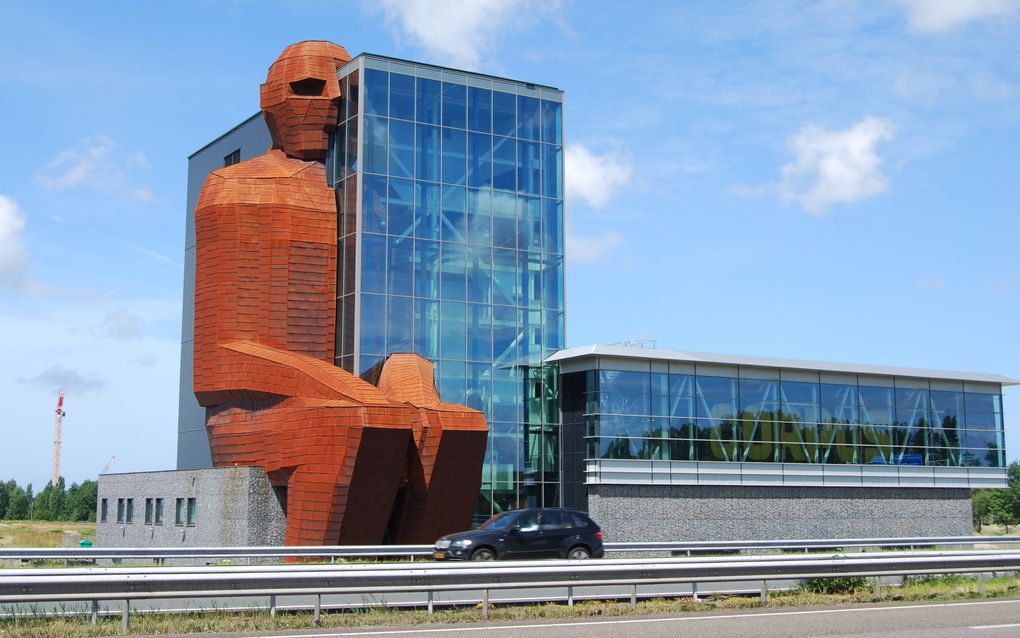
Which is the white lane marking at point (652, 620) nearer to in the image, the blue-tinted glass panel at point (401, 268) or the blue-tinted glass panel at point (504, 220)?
the blue-tinted glass panel at point (401, 268)

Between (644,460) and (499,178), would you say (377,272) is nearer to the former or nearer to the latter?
(499,178)

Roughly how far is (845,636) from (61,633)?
10579mm

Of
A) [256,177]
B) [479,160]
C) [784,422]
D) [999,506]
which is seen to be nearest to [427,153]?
[479,160]

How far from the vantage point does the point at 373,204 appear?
3938 centimetres

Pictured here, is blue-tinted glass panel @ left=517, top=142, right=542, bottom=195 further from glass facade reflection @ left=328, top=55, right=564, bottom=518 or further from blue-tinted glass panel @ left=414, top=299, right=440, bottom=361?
blue-tinted glass panel @ left=414, top=299, right=440, bottom=361

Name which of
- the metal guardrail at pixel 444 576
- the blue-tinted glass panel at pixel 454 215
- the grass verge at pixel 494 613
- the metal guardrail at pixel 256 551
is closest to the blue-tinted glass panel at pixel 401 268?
the blue-tinted glass panel at pixel 454 215

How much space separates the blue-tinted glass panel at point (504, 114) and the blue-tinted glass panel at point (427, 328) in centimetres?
723

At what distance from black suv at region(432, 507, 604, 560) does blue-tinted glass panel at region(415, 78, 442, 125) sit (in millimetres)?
18403

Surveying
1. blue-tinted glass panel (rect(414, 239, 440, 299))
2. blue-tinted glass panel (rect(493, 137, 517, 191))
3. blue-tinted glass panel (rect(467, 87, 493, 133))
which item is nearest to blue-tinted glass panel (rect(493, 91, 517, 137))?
blue-tinted glass panel (rect(467, 87, 493, 133))

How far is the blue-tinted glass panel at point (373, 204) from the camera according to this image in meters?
39.2

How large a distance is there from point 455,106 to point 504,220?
14.6 ft

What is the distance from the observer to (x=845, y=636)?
50.3ft

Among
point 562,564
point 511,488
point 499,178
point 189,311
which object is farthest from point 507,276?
point 562,564

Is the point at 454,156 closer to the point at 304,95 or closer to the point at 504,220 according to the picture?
the point at 504,220
